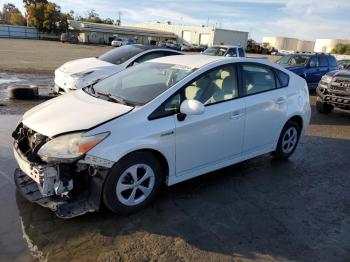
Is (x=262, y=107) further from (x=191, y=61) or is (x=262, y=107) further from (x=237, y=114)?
(x=191, y=61)

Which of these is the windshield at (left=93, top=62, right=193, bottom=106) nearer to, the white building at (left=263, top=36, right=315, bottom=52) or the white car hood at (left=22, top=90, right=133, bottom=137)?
the white car hood at (left=22, top=90, right=133, bottom=137)

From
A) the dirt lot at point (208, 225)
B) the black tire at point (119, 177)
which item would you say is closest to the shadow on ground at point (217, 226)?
the dirt lot at point (208, 225)

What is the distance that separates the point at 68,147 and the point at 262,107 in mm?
2872

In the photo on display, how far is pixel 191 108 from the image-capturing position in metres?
4.14

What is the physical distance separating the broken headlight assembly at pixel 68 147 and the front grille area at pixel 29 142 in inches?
4.3

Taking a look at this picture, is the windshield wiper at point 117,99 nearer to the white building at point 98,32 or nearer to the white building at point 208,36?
the white building at point 98,32

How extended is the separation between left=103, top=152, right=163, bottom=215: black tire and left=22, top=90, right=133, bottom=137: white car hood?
491 mm

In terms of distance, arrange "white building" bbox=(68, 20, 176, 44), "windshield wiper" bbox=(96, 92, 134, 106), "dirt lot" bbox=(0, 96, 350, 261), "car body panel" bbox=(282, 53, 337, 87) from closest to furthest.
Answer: "dirt lot" bbox=(0, 96, 350, 261) → "windshield wiper" bbox=(96, 92, 134, 106) → "car body panel" bbox=(282, 53, 337, 87) → "white building" bbox=(68, 20, 176, 44)

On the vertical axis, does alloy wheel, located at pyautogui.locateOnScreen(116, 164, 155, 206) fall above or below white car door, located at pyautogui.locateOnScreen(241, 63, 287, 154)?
below

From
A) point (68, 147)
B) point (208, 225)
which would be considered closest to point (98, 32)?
point (68, 147)

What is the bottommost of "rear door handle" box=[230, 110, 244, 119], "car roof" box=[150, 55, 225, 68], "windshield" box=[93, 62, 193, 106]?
"rear door handle" box=[230, 110, 244, 119]

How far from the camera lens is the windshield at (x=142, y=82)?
14.5ft

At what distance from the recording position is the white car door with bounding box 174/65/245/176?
14.2 ft

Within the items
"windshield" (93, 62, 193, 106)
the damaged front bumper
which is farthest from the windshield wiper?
the damaged front bumper
